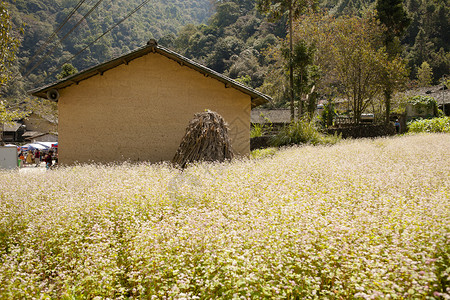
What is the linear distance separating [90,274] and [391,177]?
618 centimetres

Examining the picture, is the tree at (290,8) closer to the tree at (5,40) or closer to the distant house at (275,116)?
the tree at (5,40)

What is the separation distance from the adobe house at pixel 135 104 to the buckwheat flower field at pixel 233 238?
225 inches

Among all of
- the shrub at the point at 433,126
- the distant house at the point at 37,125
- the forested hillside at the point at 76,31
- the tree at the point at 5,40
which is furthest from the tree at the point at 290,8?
the distant house at the point at 37,125

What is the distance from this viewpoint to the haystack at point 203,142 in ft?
36.3

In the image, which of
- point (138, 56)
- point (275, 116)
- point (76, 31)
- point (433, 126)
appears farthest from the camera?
point (76, 31)

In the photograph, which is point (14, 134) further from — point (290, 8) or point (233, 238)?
point (233, 238)

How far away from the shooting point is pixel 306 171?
870 cm

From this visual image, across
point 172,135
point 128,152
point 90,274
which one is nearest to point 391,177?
point 90,274

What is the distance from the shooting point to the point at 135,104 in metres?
13.7

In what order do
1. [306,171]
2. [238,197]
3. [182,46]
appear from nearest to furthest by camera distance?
[238,197] → [306,171] → [182,46]

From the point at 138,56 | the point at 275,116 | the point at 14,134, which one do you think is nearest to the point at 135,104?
the point at 138,56

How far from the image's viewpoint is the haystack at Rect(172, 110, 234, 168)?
1106cm

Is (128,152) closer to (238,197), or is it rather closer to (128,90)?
(128,90)

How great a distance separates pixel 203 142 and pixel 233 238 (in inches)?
289
